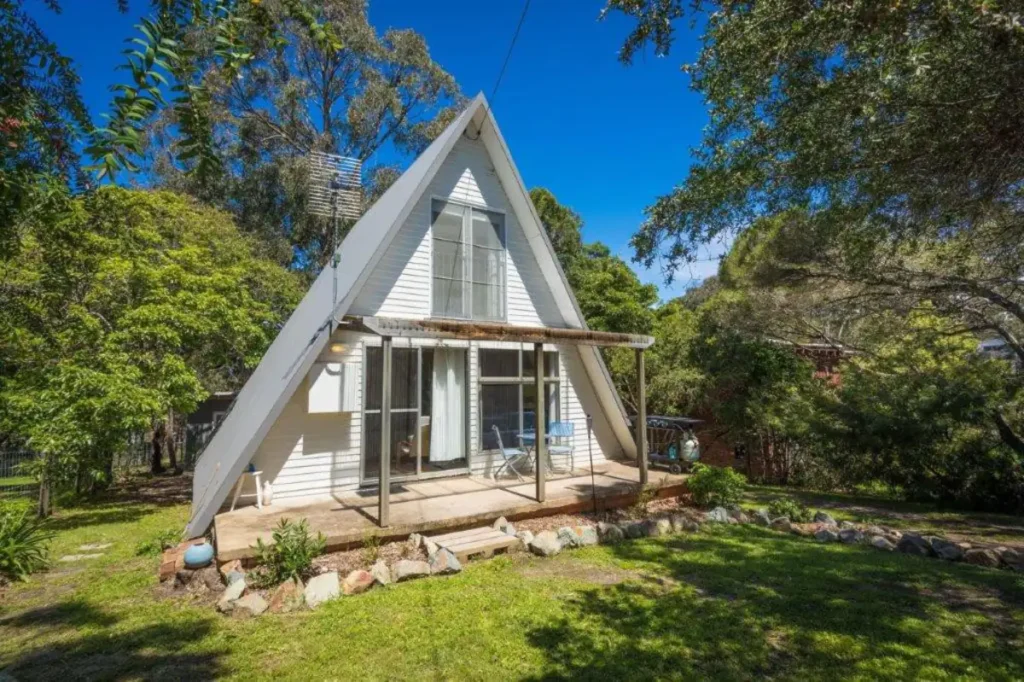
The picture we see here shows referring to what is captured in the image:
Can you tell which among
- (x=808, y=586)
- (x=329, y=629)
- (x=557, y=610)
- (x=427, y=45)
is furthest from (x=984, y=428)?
(x=427, y=45)

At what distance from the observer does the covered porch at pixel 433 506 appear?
20.3 feet

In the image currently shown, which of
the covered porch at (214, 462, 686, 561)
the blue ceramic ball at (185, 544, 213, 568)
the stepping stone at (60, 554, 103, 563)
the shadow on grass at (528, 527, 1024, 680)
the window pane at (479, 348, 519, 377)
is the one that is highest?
the window pane at (479, 348, 519, 377)

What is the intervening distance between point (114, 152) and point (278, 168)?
21.1 meters

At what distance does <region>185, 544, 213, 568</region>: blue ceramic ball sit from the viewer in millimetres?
5625

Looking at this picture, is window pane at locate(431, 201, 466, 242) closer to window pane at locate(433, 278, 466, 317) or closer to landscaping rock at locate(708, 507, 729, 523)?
window pane at locate(433, 278, 466, 317)

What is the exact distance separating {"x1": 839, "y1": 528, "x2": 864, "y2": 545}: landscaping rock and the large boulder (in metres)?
6.39

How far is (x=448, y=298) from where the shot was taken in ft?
30.6

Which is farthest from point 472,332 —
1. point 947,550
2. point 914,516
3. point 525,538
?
point 914,516

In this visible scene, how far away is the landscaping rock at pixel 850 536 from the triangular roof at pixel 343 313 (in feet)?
13.8

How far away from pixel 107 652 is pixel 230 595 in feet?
3.19

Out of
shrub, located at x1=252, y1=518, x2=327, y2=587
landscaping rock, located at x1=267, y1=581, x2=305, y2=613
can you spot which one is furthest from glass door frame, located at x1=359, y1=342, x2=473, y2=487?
landscaping rock, located at x1=267, y1=581, x2=305, y2=613

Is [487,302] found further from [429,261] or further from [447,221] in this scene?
[447,221]

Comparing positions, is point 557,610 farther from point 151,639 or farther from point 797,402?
point 797,402

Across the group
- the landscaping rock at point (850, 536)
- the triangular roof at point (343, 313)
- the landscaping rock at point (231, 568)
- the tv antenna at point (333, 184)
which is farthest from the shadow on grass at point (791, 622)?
the tv antenna at point (333, 184)
